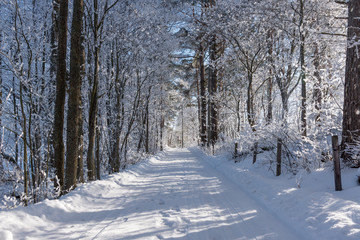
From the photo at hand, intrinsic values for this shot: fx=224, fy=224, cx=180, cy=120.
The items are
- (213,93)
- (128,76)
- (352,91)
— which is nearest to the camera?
(352,91)

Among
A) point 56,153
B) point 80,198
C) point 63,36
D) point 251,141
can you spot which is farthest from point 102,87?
point 251,141

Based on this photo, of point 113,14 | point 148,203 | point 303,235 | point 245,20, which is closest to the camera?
point 303,235

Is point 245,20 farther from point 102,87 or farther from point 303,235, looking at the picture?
point 303,235

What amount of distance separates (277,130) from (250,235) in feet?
13.5

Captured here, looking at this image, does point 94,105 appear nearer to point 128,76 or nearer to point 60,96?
point 60,96

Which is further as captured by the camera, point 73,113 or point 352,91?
point 73,113

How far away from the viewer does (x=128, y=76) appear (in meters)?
11.7

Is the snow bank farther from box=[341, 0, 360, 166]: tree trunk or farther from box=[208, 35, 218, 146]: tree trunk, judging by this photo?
box=[208, 35, 218, 146]: tree trunk

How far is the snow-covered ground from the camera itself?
342 centimetres

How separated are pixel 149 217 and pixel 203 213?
3.45 feet

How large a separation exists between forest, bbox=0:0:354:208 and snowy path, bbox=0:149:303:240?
1056 mm

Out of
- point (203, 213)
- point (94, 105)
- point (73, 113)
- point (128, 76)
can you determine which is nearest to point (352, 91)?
point (203, 213)

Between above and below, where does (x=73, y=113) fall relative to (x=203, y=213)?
A: above

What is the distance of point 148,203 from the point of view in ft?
17.0
